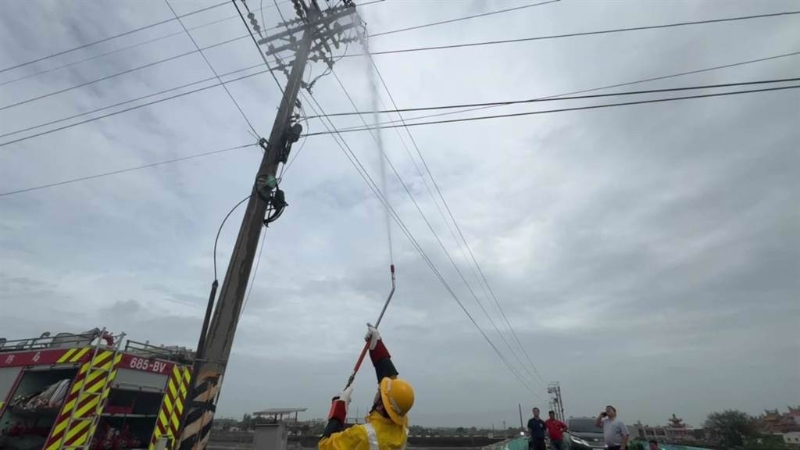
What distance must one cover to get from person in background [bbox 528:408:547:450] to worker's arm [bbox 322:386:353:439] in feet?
34.7

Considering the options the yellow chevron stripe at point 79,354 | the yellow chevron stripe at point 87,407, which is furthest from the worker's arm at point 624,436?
the yellow chevron stripe at point 79,354

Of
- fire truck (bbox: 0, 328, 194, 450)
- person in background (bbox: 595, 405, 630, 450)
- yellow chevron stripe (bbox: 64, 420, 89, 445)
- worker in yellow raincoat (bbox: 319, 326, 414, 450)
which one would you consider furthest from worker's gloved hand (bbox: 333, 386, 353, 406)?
person in background (bbox: 595, 405, 630, 450)

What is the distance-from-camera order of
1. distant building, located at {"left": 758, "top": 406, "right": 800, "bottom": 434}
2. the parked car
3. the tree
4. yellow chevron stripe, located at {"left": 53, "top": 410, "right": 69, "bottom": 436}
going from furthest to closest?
distant building, located at {"left": 758, "top": 406, "right": 800, "bottom": 434} < the tree < the parked car < yellow chevron stripe, located at {"left": 53, "top": 410, "right": 69, "bottom": 436}

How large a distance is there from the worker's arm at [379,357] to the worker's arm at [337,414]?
927 millimetres

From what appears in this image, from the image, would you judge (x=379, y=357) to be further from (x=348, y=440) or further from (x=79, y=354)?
(x=79, y=354)

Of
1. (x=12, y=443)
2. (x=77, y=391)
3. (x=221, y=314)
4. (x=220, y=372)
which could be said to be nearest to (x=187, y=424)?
(x=220, y=372)

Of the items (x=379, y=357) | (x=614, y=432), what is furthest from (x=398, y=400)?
Result: (x=614, y=432)

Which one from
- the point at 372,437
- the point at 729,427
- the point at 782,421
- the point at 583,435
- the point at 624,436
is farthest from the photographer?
the point at 782,421

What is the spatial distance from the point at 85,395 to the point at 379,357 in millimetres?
6735

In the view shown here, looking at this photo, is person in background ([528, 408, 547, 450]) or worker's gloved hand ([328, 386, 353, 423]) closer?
worker's gloved hand ([328, 386, 353, 423])

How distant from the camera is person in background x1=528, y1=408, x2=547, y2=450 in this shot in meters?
11.8

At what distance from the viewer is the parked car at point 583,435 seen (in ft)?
41.3

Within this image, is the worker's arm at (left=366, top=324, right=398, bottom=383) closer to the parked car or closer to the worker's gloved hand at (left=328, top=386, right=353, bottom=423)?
the worker's gloved hand at (left=328, top=386, right=353, bottom=423)

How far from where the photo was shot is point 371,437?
10.1 feet
